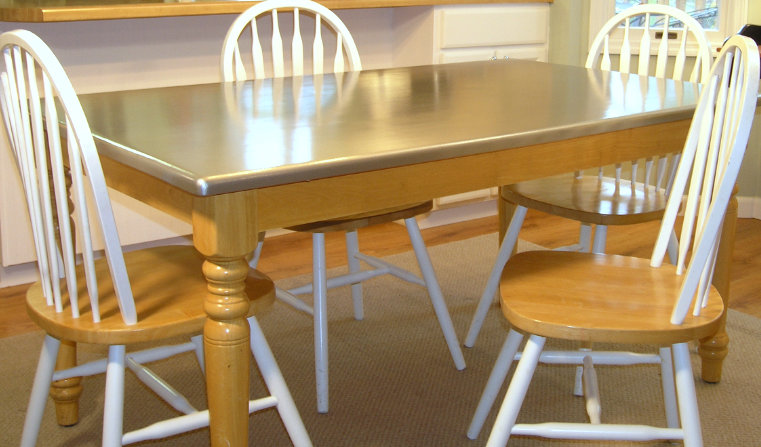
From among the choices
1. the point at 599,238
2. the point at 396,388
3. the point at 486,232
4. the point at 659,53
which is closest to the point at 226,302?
the point at 396,388

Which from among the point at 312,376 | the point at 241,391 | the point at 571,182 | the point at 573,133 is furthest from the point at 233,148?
the point at 571,182

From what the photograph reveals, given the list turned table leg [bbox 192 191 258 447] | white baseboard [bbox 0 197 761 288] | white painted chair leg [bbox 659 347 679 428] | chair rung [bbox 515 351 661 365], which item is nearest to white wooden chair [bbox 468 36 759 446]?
chair rung [bbox 515 351 661 365]

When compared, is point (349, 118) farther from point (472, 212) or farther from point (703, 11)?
point (703, 11)

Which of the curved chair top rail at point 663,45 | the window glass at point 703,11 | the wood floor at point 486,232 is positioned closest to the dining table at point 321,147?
the curved chair top rail at point 663,45

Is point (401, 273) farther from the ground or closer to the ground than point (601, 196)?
closer to the ground

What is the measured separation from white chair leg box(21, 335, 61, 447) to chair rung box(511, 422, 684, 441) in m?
0.81

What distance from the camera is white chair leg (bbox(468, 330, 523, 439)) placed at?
5.05 feet

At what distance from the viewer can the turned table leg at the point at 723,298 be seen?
1.90 meters

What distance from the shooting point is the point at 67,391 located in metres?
1.81

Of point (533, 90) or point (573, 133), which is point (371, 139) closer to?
point (573, 133)

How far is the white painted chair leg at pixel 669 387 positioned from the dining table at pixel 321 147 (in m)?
0.34

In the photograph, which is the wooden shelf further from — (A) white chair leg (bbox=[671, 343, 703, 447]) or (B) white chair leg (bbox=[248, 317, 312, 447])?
(A) white chair leg (bbox=[671, 343, 703, 447])

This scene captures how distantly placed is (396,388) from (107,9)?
1363mm

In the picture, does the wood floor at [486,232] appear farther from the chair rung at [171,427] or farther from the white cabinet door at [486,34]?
the chair rung at [171,427]
